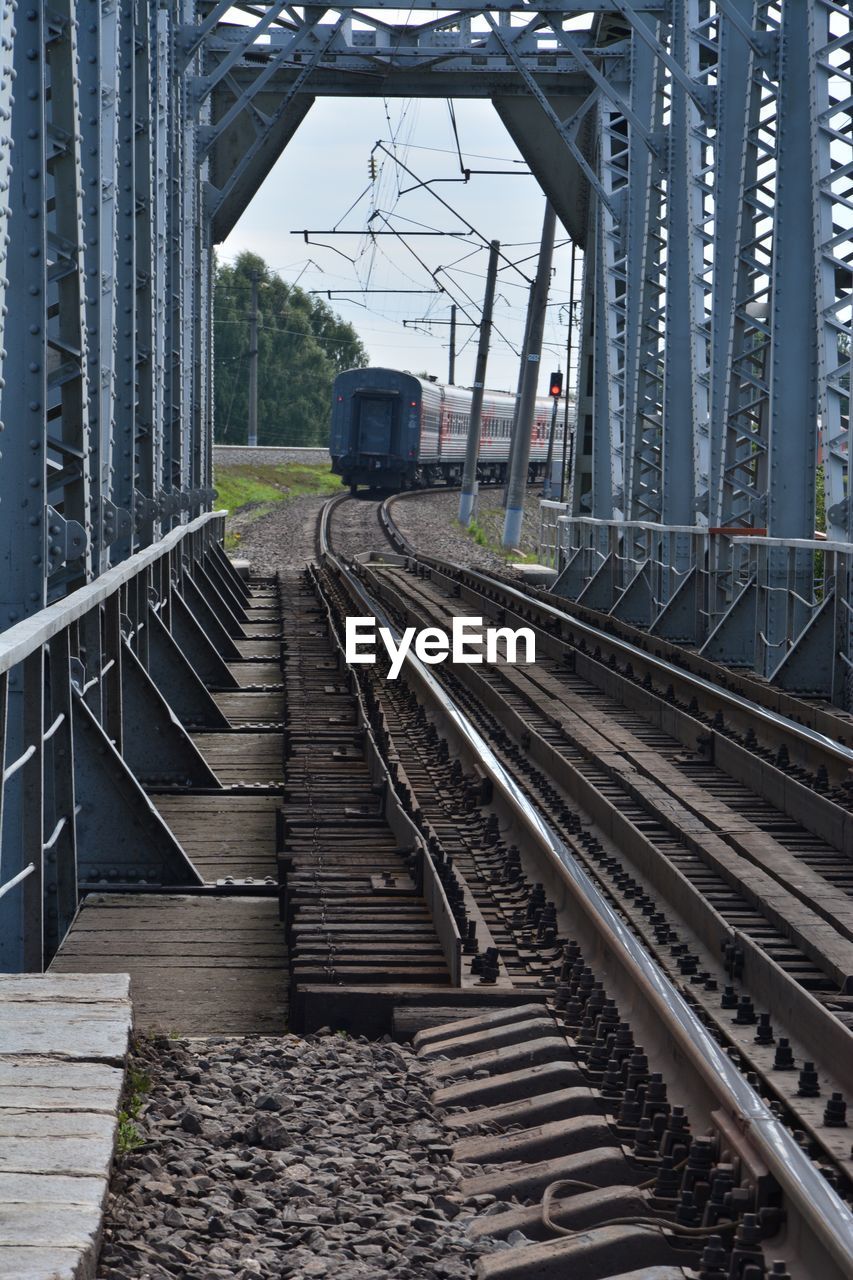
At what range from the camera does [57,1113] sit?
3.73 m

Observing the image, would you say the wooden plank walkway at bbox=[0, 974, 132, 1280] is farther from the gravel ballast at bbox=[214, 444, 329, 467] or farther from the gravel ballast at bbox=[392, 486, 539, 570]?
the gravel ballast at bbox=[214, 444, 329, 467]

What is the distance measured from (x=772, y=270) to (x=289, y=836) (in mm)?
8385

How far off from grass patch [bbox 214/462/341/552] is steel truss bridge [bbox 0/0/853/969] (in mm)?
19924

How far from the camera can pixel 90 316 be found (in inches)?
318

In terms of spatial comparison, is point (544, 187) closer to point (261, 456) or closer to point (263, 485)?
point (263, 485)

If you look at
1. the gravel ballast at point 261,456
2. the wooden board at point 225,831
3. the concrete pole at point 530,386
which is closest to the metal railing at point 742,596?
the wooden board at point 225,831

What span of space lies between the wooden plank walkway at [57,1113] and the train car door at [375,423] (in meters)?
44.2

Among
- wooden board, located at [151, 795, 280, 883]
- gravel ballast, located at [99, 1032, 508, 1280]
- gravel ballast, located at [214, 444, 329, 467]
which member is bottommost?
wooden board, located at [151, 795, 280, 883]

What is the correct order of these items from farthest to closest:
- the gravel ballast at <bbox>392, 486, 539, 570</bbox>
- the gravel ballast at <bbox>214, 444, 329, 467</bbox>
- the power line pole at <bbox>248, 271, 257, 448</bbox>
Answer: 1. the gravel ballast at <bbox>214, 444, 329, 467</bbox>
2. the power line pole at <bbox>248, 271, 257, 448</bbox>
3. the gravel ballast at <bbox>392, 486, 539, 570</bbox>

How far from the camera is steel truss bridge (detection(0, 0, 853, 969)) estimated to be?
5.97 m

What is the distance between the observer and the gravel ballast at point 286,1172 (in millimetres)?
3545

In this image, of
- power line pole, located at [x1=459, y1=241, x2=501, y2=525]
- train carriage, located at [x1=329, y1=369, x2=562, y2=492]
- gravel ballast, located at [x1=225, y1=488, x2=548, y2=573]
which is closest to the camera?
gravel ballast, located at [x1=225, y1=488, x2=548, y2=573]

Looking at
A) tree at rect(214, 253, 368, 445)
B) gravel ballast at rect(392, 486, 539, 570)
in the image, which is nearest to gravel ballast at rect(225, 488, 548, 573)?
gravel ballast at rect(392, 486, 539, 570)

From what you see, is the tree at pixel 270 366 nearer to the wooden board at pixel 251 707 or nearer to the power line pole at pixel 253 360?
the power line pole at pixel 253 360
